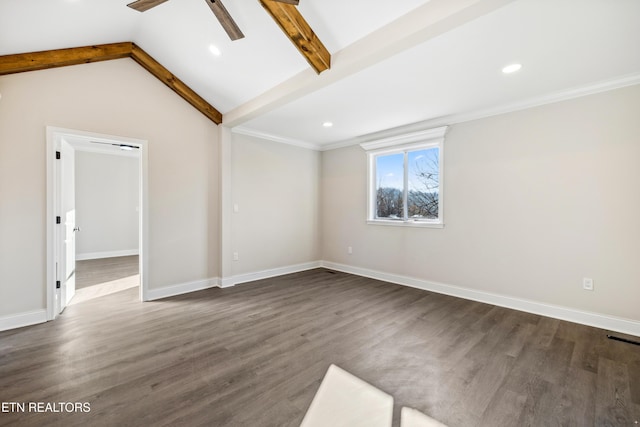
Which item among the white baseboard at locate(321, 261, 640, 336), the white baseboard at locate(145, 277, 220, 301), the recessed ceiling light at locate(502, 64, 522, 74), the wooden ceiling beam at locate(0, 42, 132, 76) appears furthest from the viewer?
the white baseboard at locate(145, 277, 220, 301)

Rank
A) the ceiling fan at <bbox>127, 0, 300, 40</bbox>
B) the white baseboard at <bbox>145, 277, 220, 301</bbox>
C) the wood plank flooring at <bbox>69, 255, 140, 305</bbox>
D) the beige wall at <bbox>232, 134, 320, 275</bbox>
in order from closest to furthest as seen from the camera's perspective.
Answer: the ceiling fan at <bbox>127, 0, 300, 40</bbox>
the white baseboard at <bbox>145, 277, 220, 301</bbox>
the wood plank flooring at <bbox>69, 255, 140, 305</bbox>
the beige wall at <bbox>232, 134, 320, 275</bbox>

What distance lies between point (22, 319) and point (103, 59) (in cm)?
304

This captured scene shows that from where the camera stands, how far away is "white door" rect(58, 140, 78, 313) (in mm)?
3229

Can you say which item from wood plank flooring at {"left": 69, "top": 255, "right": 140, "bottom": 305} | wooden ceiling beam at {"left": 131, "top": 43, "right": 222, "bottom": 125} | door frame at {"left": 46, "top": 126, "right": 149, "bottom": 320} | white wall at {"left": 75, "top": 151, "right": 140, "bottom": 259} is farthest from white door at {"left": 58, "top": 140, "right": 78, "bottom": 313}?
white wall at {"left": 75, "top": 151, "right": 140, "bottom": 259}

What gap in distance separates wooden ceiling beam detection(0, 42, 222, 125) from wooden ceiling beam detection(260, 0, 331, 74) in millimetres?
2158

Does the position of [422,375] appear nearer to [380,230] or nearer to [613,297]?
[613,297]

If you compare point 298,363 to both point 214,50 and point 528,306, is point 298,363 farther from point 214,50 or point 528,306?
point 214,50

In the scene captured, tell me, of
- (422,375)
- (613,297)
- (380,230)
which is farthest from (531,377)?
(380,230)

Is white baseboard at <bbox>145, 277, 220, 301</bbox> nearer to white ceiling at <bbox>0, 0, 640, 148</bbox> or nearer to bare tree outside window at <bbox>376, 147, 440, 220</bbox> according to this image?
white ceiling at <bbox>0, 0, 640, 148</bbox>

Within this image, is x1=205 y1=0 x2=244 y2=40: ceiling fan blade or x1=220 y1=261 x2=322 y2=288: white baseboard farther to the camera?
x1=220 y1=261 x2=322 y2=288: white baseboard

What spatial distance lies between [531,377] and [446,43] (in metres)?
2.72

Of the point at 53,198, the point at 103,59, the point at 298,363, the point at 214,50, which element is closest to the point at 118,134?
the point at 103,59

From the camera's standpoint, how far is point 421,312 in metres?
3.30

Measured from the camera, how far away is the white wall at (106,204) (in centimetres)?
661
